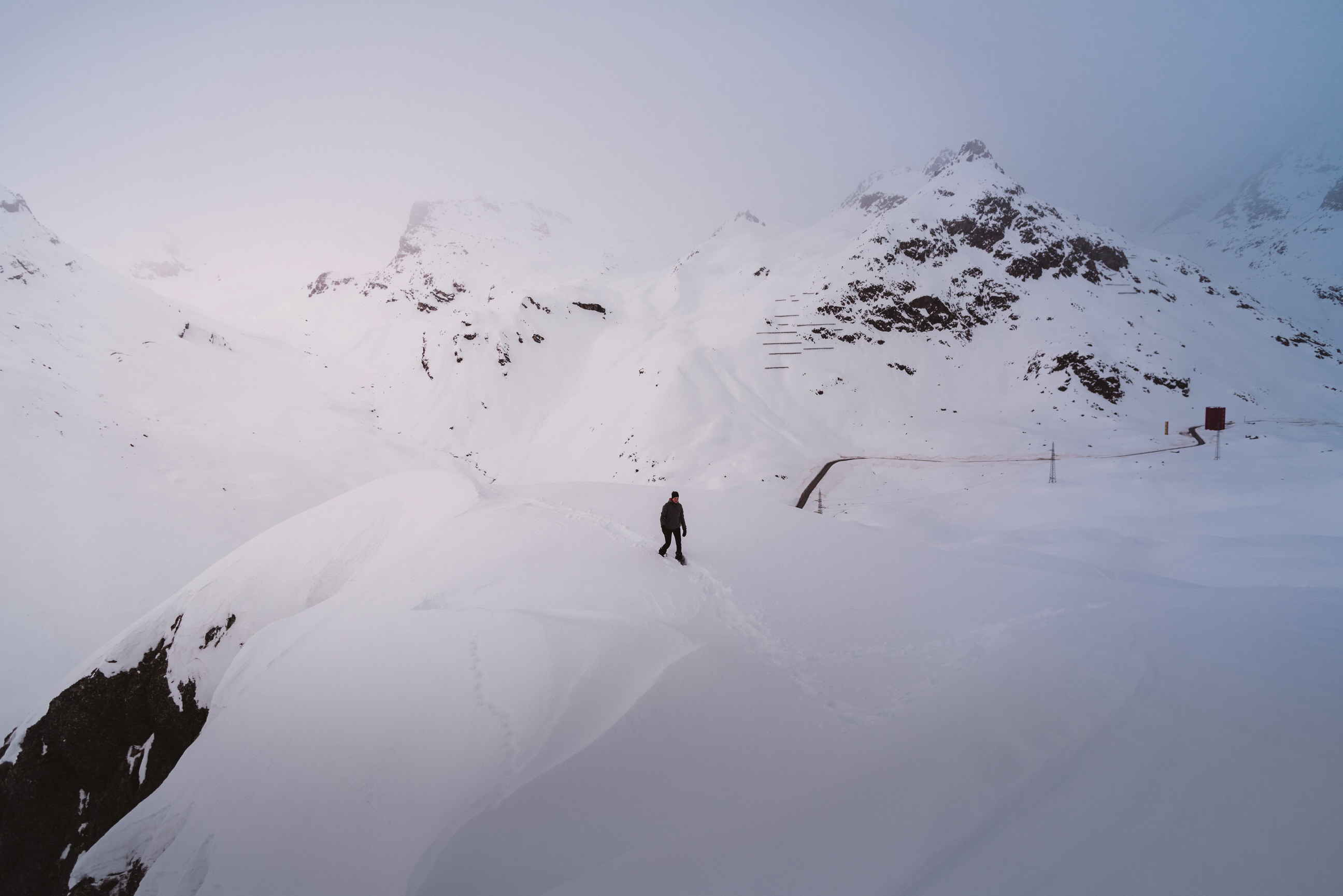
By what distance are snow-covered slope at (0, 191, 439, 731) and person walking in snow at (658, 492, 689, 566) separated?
13.8 metres

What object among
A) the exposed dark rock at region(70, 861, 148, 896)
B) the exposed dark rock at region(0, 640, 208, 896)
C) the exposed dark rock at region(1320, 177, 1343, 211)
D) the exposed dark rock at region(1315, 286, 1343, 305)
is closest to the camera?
the exposed dark rock at region(70, 861, 148, 896)

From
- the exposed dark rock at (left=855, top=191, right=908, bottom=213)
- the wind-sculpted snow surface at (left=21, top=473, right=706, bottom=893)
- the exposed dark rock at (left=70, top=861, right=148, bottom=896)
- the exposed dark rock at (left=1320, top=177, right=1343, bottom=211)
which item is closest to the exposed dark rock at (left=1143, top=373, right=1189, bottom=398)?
the wind-sculpted snow surface at (left=21, top=473, right=706, bottom=893)

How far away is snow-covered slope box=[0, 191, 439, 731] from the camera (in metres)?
13.1

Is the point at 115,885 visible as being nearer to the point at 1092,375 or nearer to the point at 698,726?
the point at 698,726

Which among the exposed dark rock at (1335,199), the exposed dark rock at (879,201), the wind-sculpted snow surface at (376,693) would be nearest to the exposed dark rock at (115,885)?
the wind-sculpted snow surface at (376,693)

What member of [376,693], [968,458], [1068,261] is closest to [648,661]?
[376,693]

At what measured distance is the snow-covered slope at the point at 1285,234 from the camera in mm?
63750

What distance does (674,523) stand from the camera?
25.5 ft

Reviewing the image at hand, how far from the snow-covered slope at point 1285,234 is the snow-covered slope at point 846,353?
114ft

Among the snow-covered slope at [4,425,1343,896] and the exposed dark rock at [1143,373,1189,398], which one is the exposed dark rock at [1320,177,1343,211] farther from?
the snow-covered slope at [4,425,1343,896]

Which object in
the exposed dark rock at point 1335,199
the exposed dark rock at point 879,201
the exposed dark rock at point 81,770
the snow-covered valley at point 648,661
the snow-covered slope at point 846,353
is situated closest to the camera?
the snow-covered valley at point 648,661

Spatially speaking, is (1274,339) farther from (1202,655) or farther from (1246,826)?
(1246,826)

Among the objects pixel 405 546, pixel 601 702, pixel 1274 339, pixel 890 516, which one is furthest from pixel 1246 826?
pixel 1274 339

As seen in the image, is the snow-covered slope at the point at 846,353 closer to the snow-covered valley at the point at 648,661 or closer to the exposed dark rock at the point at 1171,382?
the exposed dark rock at the point at 1171,382
